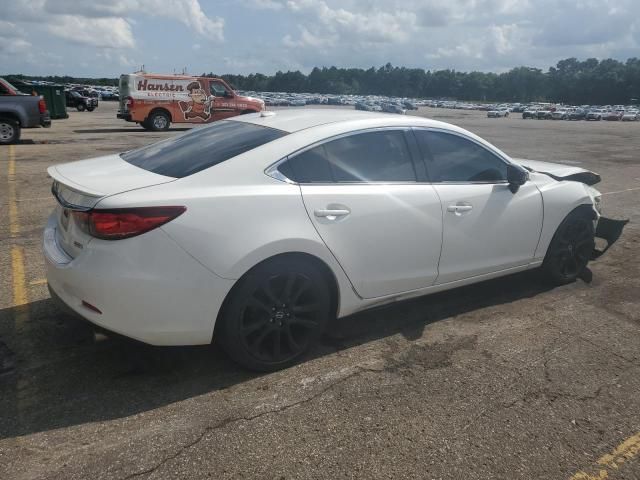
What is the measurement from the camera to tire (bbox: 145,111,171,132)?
20688 millimetres

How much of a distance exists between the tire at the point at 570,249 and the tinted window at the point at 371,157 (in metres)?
1.73

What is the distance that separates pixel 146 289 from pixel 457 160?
2.38 meters

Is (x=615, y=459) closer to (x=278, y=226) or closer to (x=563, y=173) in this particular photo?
(x=278, y=226)

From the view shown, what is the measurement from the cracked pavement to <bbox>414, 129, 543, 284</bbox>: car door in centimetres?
45

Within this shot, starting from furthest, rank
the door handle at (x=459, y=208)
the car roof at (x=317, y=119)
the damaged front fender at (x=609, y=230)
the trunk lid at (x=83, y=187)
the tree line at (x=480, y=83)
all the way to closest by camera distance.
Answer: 1. the tree line at (x=480, y=83)
2. the damaged front fender at (x=609, y=230)
3. the door handle at (x=459, y=208)
4. the car roof at (x=317, y=119)
5. the trunk lid at (x=83, y=187)

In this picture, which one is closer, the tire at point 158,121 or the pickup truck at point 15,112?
the pickup truck at point 15,112

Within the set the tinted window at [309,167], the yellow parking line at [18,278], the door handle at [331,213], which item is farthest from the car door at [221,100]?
the door handle at [331,213]

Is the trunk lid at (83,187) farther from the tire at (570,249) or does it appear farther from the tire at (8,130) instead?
the tire at (8,130)

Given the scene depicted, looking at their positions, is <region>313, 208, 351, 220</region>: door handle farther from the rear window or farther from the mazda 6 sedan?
the rear window

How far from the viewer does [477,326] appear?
3.95 m

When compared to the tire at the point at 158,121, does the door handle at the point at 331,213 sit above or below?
above

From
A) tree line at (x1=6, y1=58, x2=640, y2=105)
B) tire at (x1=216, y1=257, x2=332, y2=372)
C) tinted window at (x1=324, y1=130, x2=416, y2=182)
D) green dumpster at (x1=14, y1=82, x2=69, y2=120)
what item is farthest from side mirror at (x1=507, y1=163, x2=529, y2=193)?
tree line at (x1=6, y1=58, x2=640, y2=105)

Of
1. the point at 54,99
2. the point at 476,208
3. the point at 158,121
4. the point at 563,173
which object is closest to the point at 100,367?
the point at 476,208

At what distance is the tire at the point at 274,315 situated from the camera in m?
2.95
